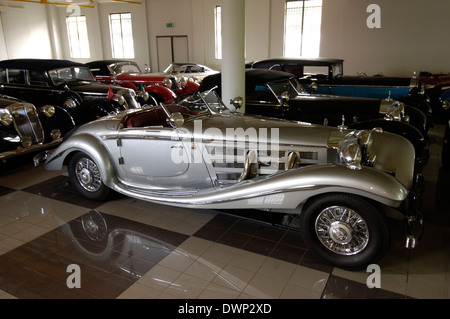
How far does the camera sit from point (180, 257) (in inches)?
136

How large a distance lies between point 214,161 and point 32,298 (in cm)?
214

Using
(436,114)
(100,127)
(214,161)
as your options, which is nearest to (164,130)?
(214,161)

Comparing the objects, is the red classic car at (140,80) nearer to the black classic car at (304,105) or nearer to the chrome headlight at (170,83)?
the chrome headlight at (170,83)

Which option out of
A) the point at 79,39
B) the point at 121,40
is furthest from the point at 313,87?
the point at 79,39

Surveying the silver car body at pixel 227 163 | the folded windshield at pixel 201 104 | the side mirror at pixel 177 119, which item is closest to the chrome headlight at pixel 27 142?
the silver car body at pixel 227 163

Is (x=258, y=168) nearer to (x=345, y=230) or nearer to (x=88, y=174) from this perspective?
(x=345, y=230)

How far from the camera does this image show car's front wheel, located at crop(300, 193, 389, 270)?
2918mm

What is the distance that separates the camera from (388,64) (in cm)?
1386

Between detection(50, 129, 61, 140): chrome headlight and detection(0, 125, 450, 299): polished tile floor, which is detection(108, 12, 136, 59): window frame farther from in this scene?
detection(0, 125, 450, 299): polished tile floor

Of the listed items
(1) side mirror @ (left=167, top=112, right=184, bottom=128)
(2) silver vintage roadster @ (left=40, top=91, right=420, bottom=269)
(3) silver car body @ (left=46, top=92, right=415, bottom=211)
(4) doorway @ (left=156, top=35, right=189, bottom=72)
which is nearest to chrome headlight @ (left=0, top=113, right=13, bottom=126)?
(2) silver vintage roadster @ (left=40, top=91, right=420, bottom=269)

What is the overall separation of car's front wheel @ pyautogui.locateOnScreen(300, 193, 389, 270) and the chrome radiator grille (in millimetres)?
4632

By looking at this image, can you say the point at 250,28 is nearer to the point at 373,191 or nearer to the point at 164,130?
the point at 164,130

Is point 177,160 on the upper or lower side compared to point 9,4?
lower

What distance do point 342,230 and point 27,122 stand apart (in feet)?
16.6
